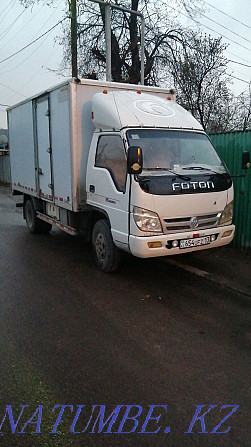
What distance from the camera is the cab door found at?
521 centimetres

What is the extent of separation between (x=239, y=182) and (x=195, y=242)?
2608mm

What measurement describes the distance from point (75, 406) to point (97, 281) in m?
2.88

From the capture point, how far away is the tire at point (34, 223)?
354 inches

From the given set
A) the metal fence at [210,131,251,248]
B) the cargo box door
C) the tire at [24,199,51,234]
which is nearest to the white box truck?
the cargo box door

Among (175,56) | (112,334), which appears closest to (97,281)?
(112,334)

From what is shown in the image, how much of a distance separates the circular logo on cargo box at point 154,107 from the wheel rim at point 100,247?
6.95 ft

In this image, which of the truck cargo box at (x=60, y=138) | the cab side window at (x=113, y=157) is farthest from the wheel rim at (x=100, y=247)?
the cab side window at (x=113, y=157)

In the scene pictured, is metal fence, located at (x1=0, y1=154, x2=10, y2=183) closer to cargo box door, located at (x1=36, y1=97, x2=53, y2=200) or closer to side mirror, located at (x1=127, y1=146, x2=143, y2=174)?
cargo box door, located at (x1=36, y1=97, x2=53, y2=200)

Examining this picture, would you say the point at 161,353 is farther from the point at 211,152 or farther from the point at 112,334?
the point at 211,152

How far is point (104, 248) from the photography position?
590 cm

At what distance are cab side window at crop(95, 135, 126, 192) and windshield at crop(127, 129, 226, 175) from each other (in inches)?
9.3

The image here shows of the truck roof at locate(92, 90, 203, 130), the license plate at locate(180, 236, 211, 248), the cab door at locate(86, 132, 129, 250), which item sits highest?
the truck roof at locate(92, 90, 203, 130)

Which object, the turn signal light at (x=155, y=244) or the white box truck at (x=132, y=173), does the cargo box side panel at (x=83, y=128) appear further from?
the turn signal light at (x=155, y=244)

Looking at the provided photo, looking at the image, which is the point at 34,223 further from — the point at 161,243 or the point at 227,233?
the point at 227,233
